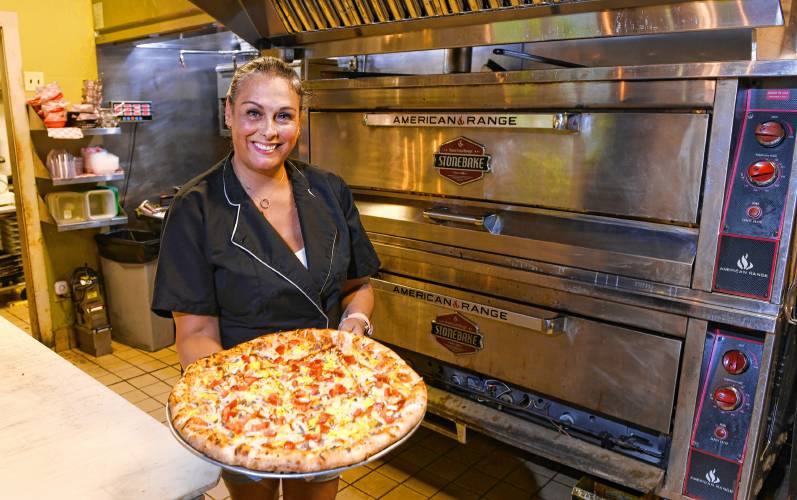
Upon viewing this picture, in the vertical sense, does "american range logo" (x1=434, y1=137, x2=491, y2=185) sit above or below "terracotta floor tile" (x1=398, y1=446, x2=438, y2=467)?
above

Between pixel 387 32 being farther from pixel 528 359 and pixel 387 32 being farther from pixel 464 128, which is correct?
pixel 528 359

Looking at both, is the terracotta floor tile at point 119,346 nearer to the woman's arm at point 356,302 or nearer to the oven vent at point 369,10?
the oven vent at point 369,10

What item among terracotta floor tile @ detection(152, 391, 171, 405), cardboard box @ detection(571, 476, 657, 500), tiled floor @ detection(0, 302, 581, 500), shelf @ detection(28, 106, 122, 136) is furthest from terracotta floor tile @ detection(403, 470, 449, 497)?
shelf @ detection(28, 106, 122, 136)

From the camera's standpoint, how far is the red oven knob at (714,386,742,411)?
1871 millimetres

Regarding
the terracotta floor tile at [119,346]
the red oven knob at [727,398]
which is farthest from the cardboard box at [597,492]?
the terracotta floor tile at [119,346]

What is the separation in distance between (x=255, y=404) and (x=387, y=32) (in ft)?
5.71

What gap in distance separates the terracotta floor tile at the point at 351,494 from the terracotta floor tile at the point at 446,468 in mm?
387

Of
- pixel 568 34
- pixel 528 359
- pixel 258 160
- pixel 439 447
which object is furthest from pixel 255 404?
pixel 439 447

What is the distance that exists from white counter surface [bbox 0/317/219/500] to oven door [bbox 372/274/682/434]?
129 cm

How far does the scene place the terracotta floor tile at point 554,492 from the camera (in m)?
2.80

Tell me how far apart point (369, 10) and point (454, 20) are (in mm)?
Answer: 455

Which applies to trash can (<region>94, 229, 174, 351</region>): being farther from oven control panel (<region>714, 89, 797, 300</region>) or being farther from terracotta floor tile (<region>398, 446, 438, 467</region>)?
oven control panel (<region>714, 89, 797, 300</region>)

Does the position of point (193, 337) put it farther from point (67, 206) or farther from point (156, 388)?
point (67, 206)

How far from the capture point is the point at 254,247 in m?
1.83
